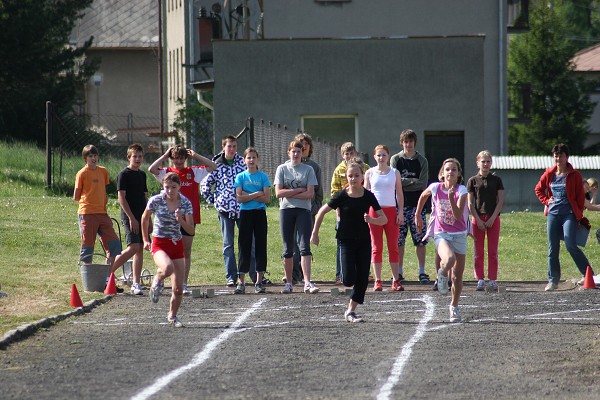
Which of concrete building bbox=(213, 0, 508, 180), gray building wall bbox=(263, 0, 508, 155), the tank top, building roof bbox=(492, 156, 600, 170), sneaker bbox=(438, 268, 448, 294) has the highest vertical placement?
gray building wall bbox=(263, 0, 508, 155)

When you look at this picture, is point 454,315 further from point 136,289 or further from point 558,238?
point 136,289

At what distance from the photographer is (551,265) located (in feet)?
57.7

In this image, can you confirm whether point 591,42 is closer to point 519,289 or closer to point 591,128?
point 591,128

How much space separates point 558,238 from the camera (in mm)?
17688

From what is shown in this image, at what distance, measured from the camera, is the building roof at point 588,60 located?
245 feet

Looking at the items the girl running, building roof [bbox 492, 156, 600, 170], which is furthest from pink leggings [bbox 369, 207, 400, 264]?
building roof [bbox 492, 156, 600, 170]

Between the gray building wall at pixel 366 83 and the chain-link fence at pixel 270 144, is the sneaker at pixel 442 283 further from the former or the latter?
the gray building wall at pixel 366 83

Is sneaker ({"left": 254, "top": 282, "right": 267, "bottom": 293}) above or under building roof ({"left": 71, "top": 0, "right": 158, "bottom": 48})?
under

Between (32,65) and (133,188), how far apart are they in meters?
31.6

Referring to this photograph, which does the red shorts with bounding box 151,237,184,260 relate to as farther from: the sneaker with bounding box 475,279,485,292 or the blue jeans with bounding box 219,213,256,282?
the sneaker with bounding box 475,279,485,292

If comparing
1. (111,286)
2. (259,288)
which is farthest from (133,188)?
(259,288)

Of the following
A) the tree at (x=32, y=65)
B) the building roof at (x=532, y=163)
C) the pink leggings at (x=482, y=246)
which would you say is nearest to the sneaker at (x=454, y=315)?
the pink leggings at (x=482, y=246)

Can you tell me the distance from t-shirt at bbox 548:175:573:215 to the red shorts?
5735 millimetres

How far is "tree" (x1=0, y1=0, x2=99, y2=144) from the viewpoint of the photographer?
148ft
